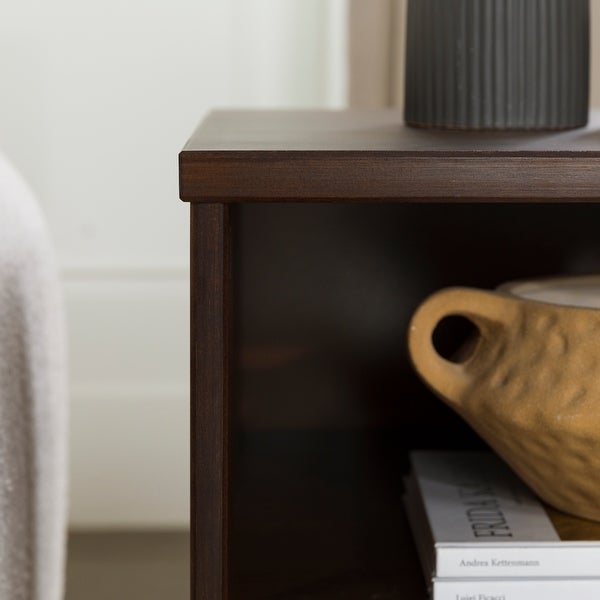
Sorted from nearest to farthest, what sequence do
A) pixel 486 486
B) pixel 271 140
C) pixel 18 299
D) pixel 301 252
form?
pixel 18 299, pixel 271 140, pixel 486 486, pixel 301 252

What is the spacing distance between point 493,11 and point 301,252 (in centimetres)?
27

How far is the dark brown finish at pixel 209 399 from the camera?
0.53 meters

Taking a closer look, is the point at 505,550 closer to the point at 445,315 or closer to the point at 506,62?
the point at 445,315

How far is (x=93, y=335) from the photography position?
171 centimetres

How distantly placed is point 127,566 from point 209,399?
92cm

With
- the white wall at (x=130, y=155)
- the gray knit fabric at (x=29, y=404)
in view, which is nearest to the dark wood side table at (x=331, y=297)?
the gray knit fabric at (x=29, y=404)

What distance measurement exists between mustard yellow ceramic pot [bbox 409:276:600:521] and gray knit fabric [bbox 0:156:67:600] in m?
0.29

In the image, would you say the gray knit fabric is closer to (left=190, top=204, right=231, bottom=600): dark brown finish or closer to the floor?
(left=190, top=204, right=231, bottom=600): dark brown finish

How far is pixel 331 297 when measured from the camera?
886mm

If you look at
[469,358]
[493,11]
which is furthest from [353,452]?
[493,11]

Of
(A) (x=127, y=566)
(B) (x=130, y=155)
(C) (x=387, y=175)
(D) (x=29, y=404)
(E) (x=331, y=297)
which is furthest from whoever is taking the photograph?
(B) (x=130, y=155)

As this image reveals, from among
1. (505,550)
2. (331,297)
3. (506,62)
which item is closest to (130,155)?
(331,297)

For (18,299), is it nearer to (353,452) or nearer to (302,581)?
(302,581)

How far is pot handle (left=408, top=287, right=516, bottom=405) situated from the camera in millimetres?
626
